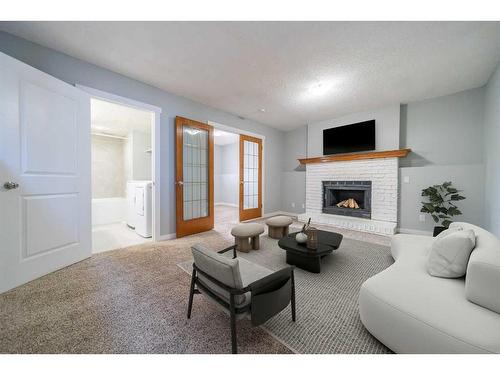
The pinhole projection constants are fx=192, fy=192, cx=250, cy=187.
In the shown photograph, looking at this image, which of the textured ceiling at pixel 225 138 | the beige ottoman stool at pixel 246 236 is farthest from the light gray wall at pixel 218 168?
the beige ottoman stool at pixel 246 236

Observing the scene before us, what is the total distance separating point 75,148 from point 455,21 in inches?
161

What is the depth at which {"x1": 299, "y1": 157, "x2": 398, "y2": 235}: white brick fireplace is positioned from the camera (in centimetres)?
381

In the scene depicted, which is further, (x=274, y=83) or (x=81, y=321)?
(x=274, y=83)

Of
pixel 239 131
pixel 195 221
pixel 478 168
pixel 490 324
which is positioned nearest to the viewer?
pixel 490 324

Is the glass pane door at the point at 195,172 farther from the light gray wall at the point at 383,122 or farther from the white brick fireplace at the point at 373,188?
the light gray wall at the point at 383,122

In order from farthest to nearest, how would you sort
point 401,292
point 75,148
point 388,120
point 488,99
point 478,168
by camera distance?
1. point 388,120
2. point 478,168
3. point 488,99
4. point 75,148
5. point 401,292

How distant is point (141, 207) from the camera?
3.60m

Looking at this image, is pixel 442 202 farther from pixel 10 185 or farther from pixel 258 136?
pixel 10 185

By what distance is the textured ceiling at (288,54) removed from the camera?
1.87m

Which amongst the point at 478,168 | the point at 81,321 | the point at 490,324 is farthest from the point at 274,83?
the point at 478,168

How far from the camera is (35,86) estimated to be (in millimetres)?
1920

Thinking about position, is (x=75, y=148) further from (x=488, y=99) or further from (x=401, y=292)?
(x=488, y=99)

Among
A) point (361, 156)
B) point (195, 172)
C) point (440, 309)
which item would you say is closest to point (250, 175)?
point (195, 172)

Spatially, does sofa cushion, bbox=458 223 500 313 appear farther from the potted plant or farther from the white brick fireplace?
the white brick fireplace
